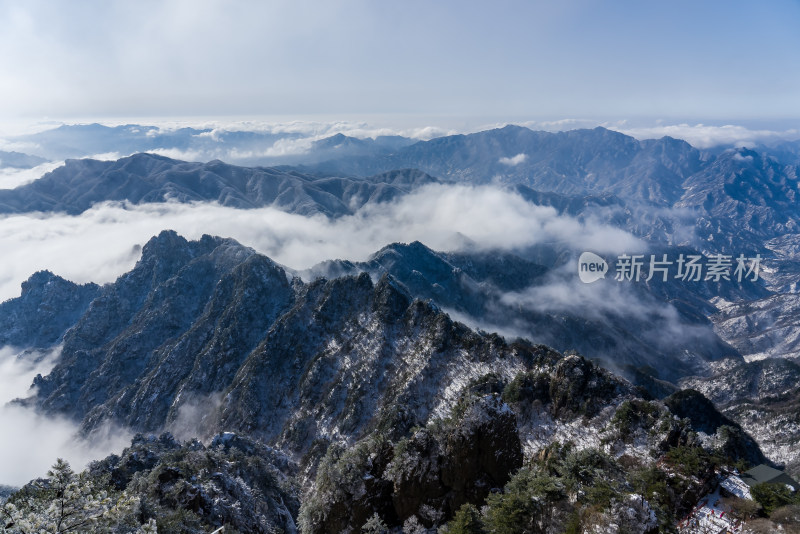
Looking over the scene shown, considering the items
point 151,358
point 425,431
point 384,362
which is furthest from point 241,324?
point 425,431

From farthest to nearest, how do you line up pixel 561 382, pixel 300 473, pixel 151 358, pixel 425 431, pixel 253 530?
pixel 151 358 < pixel 300 473 < pixel 561 382 < pixel 253 530 < pixel 425 431

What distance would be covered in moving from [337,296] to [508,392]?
7367cm

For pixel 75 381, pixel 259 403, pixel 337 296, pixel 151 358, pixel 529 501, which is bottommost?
pixel 75 381

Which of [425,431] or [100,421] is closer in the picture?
[425,431]

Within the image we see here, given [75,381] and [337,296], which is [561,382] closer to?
[337,296]

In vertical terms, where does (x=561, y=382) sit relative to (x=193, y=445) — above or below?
above

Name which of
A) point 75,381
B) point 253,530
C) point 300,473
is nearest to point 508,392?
point 253,530

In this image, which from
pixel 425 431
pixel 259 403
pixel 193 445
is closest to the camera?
pixel 425 431

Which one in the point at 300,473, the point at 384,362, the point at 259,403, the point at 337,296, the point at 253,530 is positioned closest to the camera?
the point at 253,530

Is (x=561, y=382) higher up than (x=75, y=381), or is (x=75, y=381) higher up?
(x=561, y=382)

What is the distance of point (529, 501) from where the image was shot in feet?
78.9

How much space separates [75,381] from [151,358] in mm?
40632

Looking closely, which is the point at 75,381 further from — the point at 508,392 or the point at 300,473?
the point at 508,392

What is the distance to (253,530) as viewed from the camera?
41.4 metres
